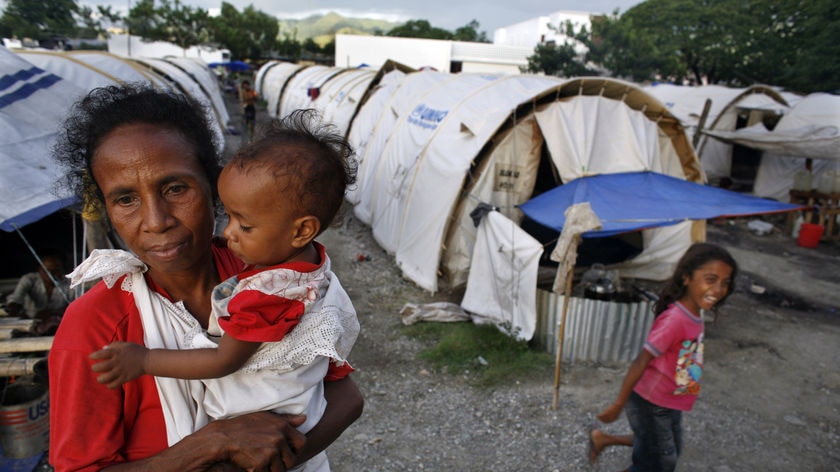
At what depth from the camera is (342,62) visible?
45469 mm

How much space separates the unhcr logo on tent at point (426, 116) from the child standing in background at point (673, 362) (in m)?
5.11

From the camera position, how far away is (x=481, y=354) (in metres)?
5.39

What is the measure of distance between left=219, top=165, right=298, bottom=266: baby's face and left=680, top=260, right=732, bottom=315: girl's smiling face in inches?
95.0

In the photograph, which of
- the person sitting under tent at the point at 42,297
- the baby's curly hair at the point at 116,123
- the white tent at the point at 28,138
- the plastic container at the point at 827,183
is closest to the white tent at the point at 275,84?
the white tent at the point at 28,138

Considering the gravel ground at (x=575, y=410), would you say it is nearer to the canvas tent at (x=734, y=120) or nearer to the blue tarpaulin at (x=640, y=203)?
the blue tarpaulin at (x=640, y=203)

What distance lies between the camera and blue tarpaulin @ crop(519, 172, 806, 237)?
4.97 metres

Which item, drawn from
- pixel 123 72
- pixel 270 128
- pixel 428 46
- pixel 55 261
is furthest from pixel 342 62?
pixel 270 128

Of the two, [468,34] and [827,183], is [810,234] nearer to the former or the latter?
[827,183]

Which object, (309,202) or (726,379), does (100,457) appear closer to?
(309,202)

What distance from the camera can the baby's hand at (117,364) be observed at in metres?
1.09

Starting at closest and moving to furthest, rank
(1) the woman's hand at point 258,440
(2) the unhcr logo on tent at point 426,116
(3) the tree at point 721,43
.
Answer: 1. (1) the woman's hand at point 258,440
2. (2) the unhcr logo on tent at point 426,116
3. (3) the tree at point 721,43

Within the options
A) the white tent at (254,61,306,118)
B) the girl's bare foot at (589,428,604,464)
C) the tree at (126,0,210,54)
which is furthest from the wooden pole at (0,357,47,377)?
the tree at (126,0,210,54)

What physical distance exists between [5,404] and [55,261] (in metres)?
1.44

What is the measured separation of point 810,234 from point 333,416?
11.5 metres
